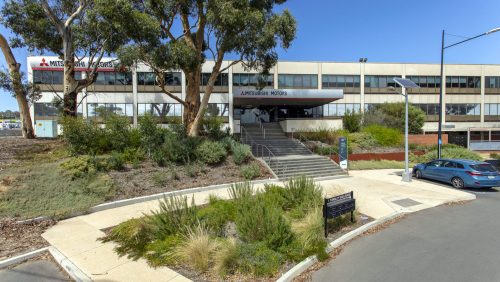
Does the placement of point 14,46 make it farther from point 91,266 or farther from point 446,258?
point 446,258

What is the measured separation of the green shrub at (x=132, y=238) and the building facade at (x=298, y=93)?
21603 millimetres


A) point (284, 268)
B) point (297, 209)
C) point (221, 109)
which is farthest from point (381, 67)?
point (284, 268)

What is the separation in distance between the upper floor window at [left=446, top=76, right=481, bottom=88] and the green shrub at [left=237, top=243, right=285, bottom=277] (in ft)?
159

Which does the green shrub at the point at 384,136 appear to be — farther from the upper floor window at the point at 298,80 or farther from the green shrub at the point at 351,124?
the upper floor window at the point at 298,80

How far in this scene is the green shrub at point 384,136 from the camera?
2639 centimetres

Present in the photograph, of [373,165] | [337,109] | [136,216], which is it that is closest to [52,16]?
[136,216]

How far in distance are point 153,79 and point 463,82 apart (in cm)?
4407

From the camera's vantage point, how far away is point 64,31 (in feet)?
53.4

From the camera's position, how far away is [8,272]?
538 cm

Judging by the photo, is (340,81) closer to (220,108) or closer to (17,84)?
(220,108)

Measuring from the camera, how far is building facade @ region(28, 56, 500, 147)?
30.3m

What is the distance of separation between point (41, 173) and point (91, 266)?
746 centimetres

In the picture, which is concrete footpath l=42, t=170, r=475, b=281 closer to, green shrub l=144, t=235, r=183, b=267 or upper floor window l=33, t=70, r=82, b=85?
green shrub l=144, t=235, r=183, b=267

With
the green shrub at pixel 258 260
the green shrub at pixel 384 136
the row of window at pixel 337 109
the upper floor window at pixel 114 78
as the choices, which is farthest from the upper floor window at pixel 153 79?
the green shrub at pixel 258 260
